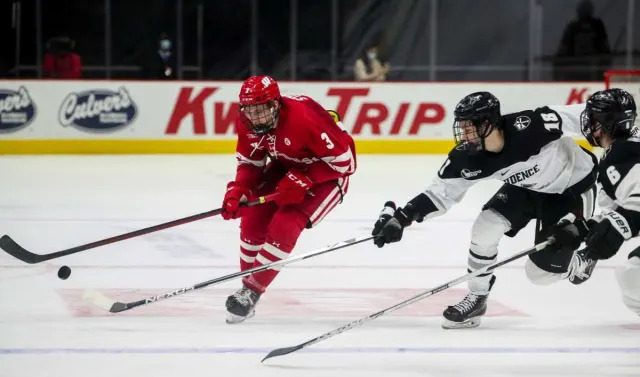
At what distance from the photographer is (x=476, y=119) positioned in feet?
13.6

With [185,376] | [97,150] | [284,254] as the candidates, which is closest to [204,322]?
[284,254]

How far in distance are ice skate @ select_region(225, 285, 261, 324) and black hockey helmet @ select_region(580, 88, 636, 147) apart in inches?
57.2

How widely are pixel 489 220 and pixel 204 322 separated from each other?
1130 mm

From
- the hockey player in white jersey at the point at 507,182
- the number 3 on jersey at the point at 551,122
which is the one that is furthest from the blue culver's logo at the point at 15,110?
the number 3 on jersey at the point at 551,122

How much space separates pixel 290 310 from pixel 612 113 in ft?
5.18

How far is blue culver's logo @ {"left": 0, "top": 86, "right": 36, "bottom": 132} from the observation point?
469 inches

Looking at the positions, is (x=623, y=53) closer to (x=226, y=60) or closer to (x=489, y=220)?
(x=226, y=60)

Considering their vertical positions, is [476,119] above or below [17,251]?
above

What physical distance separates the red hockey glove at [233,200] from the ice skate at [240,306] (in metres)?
0.30

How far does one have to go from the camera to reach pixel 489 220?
4.46 meters

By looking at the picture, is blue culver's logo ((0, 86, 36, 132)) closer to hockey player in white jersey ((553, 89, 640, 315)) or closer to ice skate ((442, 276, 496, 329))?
ice skate ((442, 276, 496, 329))

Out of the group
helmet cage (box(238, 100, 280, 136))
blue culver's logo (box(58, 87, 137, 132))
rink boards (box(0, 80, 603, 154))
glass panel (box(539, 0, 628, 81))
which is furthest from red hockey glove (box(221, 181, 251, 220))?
glass panel (box(539, 0, 628, 81))

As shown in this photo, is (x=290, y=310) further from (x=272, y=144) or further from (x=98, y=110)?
(x=98, y=110)

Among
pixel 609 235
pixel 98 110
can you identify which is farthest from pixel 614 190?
pixel 98 110
